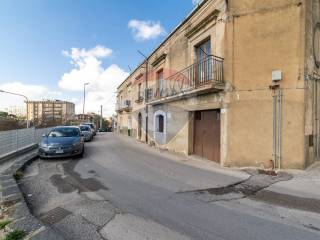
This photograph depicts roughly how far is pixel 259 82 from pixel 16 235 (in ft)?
26.1

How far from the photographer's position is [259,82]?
812 centimetres

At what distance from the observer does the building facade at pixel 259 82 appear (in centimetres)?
752

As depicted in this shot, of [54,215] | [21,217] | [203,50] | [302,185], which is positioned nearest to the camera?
[21,217]

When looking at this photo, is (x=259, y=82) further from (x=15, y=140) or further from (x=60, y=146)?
(x=15, y=140)

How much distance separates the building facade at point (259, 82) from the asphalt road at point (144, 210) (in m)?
1.83

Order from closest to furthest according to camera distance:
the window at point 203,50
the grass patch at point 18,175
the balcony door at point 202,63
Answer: the grass patch at point 18,175, the balcony door at point 202,63, the window at point 203,50

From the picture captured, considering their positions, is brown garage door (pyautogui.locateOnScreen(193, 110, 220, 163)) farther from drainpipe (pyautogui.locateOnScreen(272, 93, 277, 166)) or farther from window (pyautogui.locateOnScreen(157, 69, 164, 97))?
window (pyautogui.locateOnScreen(157, 69, 164, 97))

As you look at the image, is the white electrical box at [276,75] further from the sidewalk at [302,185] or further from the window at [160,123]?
the window at [160,123]

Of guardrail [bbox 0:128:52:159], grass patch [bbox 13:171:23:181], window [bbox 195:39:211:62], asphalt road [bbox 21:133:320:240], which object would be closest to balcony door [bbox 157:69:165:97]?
window [bbox 195:39:211:62]

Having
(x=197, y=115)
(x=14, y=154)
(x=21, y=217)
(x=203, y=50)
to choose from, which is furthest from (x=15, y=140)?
(x=203, y=50)

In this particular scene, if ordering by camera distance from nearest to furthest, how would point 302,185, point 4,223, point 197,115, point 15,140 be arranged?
1. point 4,223
2. point 302,185
3. point 15,140
4. point 197,115

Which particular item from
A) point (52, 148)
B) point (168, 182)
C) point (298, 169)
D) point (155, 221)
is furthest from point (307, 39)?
point (52, 148)

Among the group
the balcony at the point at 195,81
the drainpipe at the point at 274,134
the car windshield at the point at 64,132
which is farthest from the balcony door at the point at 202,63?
the car windshield at the point at 64,132

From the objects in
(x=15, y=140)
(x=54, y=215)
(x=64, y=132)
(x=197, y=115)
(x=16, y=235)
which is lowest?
(x=54, y=215)
